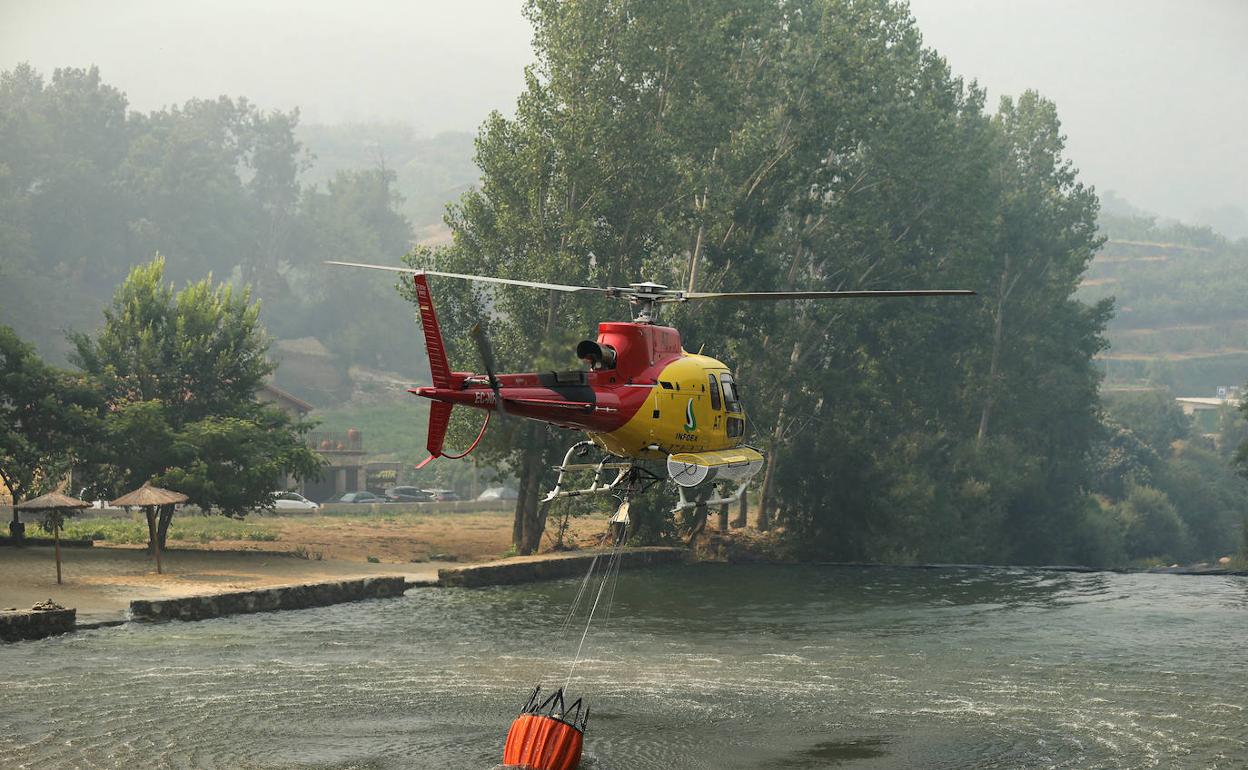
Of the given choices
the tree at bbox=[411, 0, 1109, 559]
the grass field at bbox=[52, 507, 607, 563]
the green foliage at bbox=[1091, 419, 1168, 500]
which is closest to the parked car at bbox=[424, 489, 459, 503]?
the grass field at bbox=[52, 507, 607, 563]

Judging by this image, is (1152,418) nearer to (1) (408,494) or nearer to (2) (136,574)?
(1) (408,494)

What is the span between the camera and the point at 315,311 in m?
169

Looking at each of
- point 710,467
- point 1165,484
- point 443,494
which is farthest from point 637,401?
point 1165,484

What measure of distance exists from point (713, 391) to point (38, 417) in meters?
34.1

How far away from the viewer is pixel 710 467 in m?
25.6

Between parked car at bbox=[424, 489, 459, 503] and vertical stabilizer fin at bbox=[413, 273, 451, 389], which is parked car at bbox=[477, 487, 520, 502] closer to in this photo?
parked car at bbox=[424, 489, 459, 503]

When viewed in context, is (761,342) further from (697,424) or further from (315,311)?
(315,311)

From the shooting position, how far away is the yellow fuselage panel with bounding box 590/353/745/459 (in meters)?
25.3

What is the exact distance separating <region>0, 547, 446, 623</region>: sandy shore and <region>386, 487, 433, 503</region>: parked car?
43.1 metres

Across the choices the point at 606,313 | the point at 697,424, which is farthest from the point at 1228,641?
the point at 606,313

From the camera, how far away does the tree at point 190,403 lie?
52.4 meters

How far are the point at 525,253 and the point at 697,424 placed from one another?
114 ft

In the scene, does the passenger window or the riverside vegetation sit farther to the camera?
the riverside vegetation

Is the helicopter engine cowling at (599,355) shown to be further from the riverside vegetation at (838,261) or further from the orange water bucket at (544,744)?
the riverside vegetation at (838,261)
